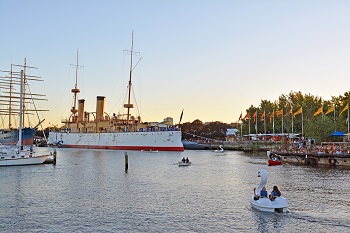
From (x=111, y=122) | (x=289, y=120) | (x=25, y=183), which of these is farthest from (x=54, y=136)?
(x=25, y=183)

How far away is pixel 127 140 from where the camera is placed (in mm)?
125375

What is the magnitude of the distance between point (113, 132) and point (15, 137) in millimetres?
31896

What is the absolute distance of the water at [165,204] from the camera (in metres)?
23.4

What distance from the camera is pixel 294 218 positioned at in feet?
81.2

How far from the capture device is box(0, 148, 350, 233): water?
23422mm

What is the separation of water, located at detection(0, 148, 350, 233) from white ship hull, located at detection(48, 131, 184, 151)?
66.3 metres

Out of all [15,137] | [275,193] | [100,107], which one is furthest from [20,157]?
[100,107]

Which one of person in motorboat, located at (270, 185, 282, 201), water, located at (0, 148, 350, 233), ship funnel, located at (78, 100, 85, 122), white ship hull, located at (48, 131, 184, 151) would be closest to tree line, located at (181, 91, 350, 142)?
white ship hull, located at (48, 131, 184, 151)

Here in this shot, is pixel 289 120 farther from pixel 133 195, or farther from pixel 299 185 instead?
pixel 133 195

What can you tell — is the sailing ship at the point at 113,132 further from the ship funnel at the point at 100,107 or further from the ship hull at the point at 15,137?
the ship hull at the point at 15,137

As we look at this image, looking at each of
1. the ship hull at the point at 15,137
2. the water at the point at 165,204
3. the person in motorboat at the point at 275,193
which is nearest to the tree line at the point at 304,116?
the water at the point at 165,204

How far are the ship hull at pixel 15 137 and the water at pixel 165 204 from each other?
62.0 metres

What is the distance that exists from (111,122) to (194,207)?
361 feet

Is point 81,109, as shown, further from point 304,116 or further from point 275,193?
point 275,193
